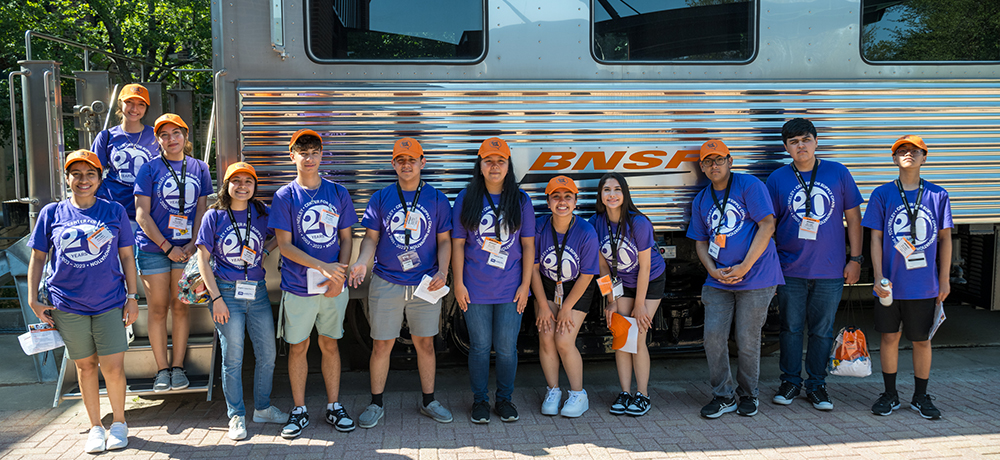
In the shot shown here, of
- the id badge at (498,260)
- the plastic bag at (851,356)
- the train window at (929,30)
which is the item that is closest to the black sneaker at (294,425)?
the id badge at (498,260)

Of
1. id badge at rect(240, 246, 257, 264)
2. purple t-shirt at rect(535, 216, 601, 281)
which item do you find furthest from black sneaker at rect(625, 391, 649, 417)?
id badge at rect(240, 246, 257, 264)

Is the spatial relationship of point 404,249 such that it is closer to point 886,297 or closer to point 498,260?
point 498,260

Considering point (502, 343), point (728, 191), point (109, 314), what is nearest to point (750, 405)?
point (728, 191)

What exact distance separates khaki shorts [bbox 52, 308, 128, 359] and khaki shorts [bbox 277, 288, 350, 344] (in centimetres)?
77

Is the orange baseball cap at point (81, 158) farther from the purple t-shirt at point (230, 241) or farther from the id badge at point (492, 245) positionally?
the id badge at point (492, 245)

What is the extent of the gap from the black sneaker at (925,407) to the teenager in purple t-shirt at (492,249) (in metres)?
2.36

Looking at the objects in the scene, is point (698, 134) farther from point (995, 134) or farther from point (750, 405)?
point (995, 134)

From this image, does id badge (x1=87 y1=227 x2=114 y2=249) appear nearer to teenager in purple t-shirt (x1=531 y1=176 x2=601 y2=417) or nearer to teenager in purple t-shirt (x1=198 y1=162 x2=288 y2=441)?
teenager in purple t-shirt (x1=198 y1=162 x2=288 y2=441)

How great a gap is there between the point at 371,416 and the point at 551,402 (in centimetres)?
103

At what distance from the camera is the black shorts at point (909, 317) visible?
3688mm

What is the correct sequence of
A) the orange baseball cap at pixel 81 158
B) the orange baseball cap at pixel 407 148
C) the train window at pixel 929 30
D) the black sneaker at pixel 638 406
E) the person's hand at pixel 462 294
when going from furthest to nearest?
1. the train window at pixel 929 30
2. the black sneaker at pixel 638 406
3. the person's hand at pixel 462 294
4. the orange baseball cap at pixel 407 148
5. the orange baseball cap at pixel 81 158

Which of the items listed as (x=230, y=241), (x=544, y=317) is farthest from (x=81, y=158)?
(x=544, y=317)

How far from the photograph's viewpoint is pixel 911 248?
366 centimetres

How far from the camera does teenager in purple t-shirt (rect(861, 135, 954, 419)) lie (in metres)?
3.67
